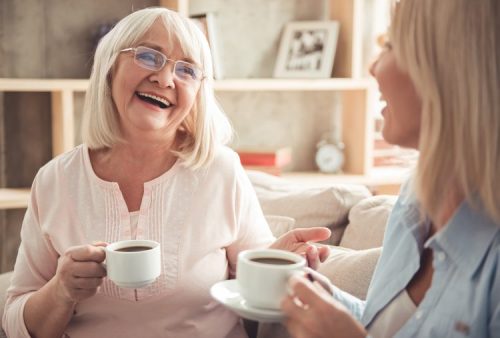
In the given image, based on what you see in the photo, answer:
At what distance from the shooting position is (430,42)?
41.4 inches

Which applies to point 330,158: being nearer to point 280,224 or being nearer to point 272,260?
point 280,224

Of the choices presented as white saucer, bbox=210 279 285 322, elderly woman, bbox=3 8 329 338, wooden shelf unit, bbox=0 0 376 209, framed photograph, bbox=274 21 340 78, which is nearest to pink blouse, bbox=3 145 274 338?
elderly woman, bbox=3 8 329 338

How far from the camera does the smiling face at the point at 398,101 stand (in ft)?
3.72

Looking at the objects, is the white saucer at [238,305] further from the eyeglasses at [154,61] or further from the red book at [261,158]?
the red book at [261,158]

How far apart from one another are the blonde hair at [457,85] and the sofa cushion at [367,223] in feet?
3.07

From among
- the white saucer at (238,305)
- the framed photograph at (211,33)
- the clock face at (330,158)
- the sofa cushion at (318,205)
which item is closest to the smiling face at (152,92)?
the white saucer at (238,305)

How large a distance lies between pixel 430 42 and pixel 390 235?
1.61 ft

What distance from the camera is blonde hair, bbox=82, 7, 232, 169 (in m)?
1.68

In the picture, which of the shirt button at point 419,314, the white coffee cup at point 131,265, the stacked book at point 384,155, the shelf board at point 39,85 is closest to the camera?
the shirt button at point 419,314

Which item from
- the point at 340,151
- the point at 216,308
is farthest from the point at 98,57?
the point at 340,151

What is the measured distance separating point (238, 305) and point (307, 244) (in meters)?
0.45

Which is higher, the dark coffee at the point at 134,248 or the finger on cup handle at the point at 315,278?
the dark coffee at the point at 134,248

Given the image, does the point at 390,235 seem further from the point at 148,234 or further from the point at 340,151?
the point at 340,151

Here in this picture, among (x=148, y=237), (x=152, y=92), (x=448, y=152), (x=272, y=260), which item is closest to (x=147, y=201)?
(x=148, y=237)
